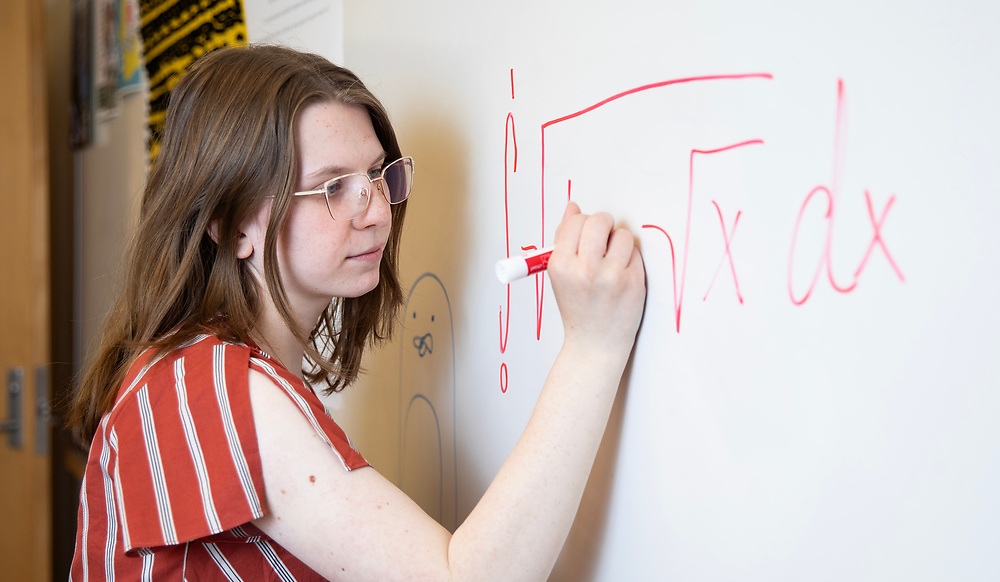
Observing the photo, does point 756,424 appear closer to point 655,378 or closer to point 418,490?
point 655,378

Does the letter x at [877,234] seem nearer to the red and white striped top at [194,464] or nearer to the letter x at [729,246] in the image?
the letter x at [729,246]

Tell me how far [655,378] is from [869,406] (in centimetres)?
17

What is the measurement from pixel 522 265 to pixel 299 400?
0.63 feet

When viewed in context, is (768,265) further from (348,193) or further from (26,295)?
(26,295)

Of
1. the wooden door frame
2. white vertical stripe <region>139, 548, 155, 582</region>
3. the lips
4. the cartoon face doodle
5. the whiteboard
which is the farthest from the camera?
the wooden door frame

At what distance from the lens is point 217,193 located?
654 millimetres

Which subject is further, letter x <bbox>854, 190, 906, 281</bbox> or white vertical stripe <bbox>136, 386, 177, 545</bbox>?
white vertical stripe <bbox>136, 386, 177, 545</bbox>

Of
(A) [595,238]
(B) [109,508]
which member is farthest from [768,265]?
(B) [109,508]

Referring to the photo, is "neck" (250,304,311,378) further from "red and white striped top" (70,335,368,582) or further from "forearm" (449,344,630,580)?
"forearm" (449,344,630,580)

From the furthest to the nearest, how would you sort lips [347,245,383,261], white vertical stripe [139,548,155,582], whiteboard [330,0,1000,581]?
lips [347,245,383,261], white vertical stripe [139,548,155,582], whiteboard [330,0,1000,581]

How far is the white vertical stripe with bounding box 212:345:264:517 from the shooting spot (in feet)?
1.72

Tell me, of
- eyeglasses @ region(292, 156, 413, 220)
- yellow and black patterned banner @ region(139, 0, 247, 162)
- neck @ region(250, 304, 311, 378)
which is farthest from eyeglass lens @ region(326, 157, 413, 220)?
yellow and black patterned banner @ region(139, 0, 247, 162)

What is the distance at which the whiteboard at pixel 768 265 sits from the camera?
1.19ft

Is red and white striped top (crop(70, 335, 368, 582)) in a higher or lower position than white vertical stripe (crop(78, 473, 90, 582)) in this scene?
higher
